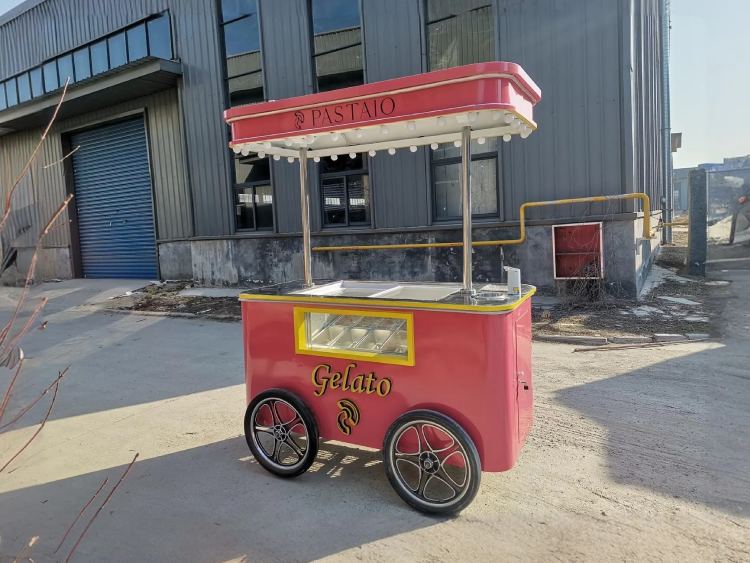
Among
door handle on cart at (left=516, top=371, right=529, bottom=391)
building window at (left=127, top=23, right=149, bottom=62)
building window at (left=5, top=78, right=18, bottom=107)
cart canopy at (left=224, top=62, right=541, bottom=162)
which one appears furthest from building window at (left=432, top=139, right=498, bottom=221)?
building window at (left=5, top=78, right=18, bottom=107)

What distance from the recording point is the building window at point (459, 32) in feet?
32.9

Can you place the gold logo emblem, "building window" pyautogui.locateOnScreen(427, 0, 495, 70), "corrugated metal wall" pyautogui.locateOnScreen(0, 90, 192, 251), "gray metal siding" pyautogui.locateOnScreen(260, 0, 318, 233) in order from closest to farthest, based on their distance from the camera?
the gold logo emblem, "building window" pyautogui.locateOnScreen(427, 0, 495, 70), "gray metal siding" pyautogui.locateOnScreen(260, 0, 318, 233), "corrugated metal wall" pyautogui.locateOnScreen(0, 90, 192, 251)

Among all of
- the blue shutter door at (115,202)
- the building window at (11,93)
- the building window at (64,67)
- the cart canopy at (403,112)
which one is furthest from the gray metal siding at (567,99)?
the building window at (11,93)

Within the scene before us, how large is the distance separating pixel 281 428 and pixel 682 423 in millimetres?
3319

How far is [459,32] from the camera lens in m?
10.3

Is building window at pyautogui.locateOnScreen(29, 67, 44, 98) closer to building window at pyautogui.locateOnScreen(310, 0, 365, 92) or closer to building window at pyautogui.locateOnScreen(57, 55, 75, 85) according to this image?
building window at pyautogui.locateOnScreen(57, 55, 75, 85)

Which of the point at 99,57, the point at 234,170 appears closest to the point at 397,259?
the point at 234,170

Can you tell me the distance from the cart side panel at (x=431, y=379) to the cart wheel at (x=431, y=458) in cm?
11

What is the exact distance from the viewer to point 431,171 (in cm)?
1077

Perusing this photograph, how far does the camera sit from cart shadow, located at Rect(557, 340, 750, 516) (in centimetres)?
345

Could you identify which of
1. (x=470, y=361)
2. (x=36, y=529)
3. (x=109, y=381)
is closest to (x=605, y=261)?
(x=470, y=361)

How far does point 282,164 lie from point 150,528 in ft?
33.7

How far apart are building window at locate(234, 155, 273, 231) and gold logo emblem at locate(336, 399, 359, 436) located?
10121 mm

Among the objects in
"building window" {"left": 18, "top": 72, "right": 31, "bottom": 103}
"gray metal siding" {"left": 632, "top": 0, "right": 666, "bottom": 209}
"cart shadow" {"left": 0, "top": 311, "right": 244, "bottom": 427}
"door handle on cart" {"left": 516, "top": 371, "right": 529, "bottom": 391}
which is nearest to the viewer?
"door handle on cart" {"left": 516, "top": 371, "right": 529, "bottom": 391}
